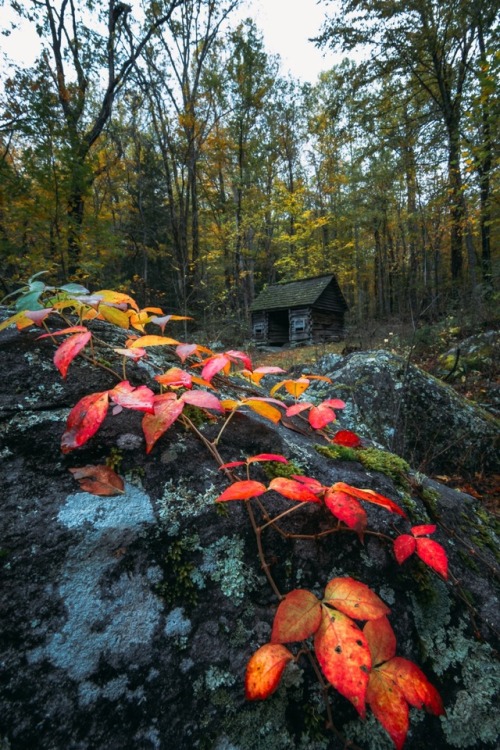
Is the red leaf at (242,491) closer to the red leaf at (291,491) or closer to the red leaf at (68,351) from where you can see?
the red leaf at (291,491)

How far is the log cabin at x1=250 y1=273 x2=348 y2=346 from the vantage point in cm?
1725

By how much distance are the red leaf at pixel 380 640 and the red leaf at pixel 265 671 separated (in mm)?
163

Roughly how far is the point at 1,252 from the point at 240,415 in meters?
8.13

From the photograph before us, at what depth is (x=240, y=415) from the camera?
118 cm

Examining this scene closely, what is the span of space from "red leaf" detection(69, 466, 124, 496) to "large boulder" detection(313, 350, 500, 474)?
85.0 inches

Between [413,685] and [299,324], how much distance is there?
17365 millimetres

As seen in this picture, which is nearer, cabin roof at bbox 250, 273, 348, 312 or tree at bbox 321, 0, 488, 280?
tree at bbox 321, 0, 488, 280

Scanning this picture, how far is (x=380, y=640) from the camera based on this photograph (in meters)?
0.61

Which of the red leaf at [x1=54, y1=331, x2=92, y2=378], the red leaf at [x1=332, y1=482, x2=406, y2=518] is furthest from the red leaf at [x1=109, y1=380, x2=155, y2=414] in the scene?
the red leaf at [x1=332, y1=482, x2=406, y2=518]

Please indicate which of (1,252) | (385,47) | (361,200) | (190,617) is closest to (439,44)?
(385,47)

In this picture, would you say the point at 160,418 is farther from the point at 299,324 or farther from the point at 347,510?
the point at 299,324

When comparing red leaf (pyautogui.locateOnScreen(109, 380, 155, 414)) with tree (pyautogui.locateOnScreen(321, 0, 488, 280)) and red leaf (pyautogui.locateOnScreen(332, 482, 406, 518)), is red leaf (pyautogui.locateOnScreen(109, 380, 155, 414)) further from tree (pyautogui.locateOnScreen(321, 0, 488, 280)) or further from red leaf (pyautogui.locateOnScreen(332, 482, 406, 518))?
tree (pyautogui.locateOnScreen(321, 0, 488, 280))

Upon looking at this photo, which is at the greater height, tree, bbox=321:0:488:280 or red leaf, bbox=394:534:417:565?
tree, bbox=321:0:488:280

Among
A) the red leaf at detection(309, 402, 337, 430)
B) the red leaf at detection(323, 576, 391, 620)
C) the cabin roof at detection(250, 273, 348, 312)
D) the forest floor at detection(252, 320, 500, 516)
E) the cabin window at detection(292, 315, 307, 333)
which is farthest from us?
the cabin window at detection(292, 315, 307, 333)
